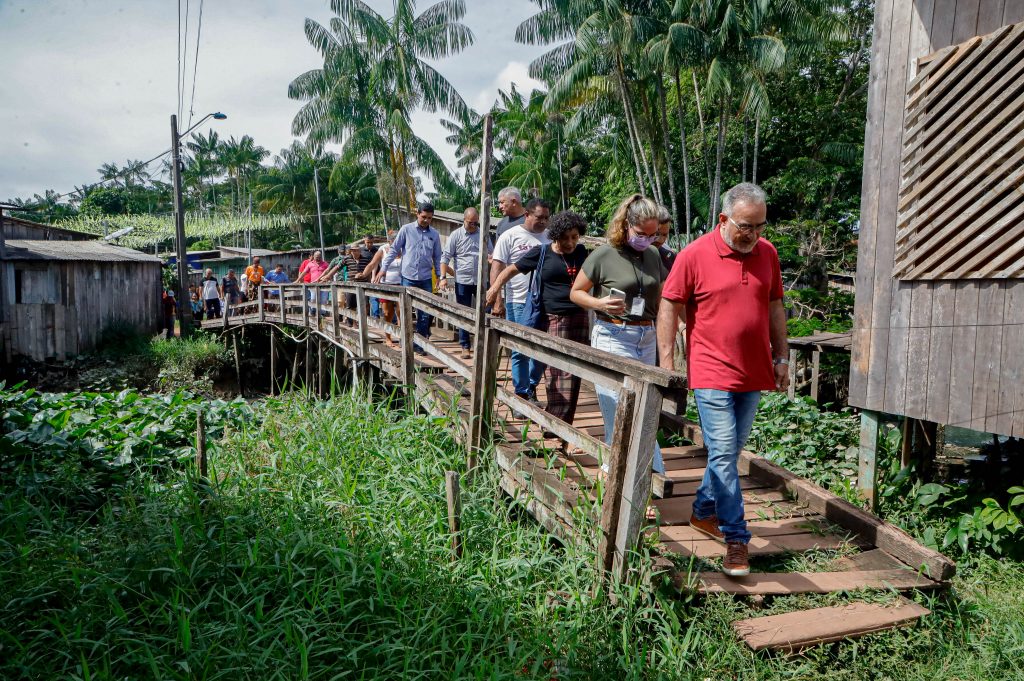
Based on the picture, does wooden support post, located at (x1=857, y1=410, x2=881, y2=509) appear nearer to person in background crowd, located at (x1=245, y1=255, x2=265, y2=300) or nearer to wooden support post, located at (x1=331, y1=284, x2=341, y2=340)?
wooden support post, located at (x1=331, y1=284, x2=341, y2=340)

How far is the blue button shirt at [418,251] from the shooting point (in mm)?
7902

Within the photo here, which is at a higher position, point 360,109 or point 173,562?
point 360,109

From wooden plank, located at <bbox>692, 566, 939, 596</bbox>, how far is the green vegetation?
58 millimetres

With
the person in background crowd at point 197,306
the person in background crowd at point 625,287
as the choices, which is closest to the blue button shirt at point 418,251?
the person in background crowd at point 625,287

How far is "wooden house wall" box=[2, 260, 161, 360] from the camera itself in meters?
17.0

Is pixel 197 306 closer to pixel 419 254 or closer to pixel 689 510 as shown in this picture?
pixel 419 254

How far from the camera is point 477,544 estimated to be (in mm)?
3936

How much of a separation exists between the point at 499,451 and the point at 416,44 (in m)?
21.7

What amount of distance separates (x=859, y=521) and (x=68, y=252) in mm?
20968

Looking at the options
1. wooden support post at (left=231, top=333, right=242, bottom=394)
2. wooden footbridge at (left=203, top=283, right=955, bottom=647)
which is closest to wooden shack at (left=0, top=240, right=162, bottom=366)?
wooden support post at (left=231, top=333, right=242, bottom=394)

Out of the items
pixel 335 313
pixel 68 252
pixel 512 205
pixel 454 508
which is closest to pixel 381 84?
pixel 68 252

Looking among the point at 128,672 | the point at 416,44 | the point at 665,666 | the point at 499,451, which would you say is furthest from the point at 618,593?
the point at 416,44

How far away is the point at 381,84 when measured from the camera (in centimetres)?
2316

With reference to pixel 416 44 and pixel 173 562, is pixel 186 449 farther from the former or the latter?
pixel 416 44
